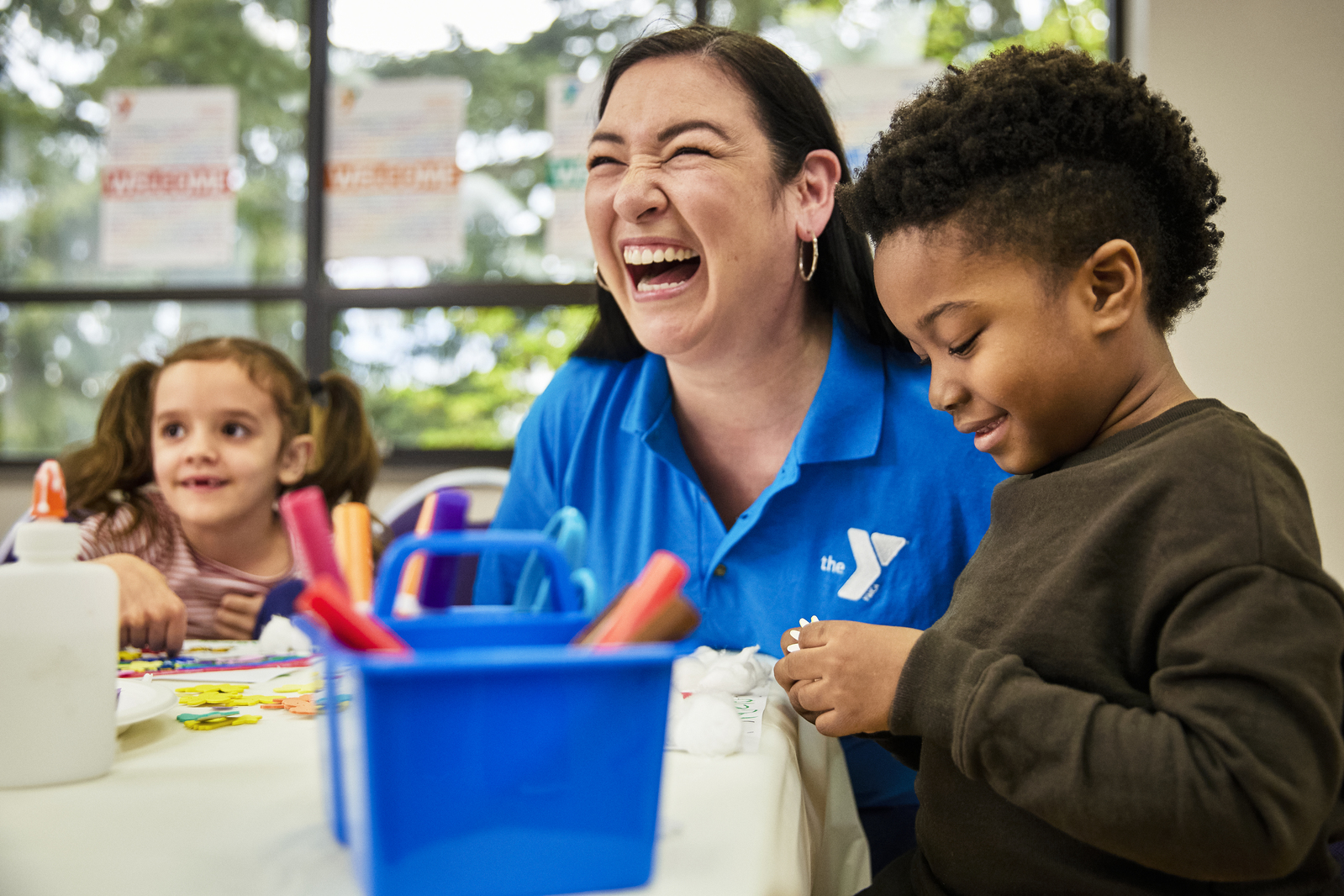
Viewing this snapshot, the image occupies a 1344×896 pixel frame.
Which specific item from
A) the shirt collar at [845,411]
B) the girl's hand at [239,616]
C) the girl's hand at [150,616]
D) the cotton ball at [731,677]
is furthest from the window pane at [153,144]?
the cotton ball at [731,677]

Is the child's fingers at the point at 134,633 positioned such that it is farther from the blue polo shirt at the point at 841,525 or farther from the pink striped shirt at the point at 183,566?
the pink striped shirt at the point at 183,566

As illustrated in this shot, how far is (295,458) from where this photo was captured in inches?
67.1

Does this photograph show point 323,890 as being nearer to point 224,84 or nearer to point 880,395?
point 880,395

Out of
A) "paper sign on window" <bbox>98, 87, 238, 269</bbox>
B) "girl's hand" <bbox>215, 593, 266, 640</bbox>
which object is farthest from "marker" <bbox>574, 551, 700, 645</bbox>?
"paper sign on window" <bbox>98, 87, 238, 269</bbox>

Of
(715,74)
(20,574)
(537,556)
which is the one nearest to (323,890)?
(537,556)

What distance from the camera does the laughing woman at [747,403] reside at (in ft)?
3.52

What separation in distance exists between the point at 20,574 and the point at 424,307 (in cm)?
244

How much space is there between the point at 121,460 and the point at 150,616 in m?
0.75

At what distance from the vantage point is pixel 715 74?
3.72ft

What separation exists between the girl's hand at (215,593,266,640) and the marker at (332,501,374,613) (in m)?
0.99

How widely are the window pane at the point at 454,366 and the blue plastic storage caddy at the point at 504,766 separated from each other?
2510mm

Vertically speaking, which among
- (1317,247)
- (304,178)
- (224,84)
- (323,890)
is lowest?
(323,890)

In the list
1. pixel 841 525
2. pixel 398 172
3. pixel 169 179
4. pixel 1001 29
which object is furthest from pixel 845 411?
pixel 169 179

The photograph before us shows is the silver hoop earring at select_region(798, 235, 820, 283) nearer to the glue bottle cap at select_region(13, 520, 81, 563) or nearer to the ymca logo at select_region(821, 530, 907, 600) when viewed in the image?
the ymca logo at select_region(821, 530, 907, 600)
